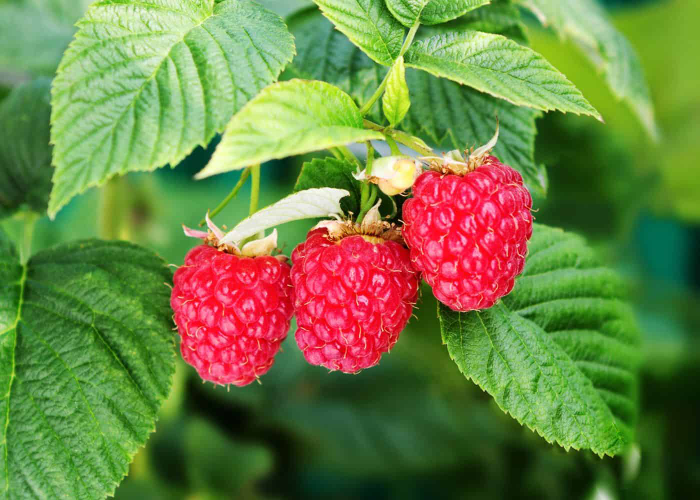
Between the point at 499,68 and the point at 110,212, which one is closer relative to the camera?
the point at 499,68

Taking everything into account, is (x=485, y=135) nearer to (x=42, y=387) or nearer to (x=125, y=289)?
(x=125, y=289)

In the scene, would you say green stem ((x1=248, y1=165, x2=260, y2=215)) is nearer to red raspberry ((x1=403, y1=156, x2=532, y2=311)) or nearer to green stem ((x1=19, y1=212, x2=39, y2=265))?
red raspberry ((x1=403, y1=156, x2=532, y2=311))

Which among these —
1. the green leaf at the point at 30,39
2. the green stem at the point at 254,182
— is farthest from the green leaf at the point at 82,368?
the green leaf at the point at 30,39

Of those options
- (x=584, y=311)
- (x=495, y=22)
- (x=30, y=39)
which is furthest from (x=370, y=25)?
(x=30, y=39)

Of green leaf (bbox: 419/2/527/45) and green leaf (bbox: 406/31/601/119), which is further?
green leaf (bbox: 419/2/527/45)

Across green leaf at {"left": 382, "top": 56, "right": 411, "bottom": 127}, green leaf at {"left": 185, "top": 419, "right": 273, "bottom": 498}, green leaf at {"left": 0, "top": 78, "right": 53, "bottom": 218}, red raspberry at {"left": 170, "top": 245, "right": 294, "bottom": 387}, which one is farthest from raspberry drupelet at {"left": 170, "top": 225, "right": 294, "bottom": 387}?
green leaf at {"left": 185, "top": 419, "right": 273, "bottom": 498}

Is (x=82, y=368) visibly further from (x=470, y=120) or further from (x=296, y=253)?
(x=470, y=120)

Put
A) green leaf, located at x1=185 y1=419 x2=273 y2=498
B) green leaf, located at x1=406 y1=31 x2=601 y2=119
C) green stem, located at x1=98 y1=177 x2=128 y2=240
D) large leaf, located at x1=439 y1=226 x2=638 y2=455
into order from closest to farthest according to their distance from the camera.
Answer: green leaf, located at x1=406 y1=31 x2=601 y2=119 < large leaf, located at x1=439 y1=226 x2=638 y2=455 < green stem, located at x1=98 y1=177 x2=128 y2=240 < green leaf, located at x1=185 y1=419 x2=273 y2=498
